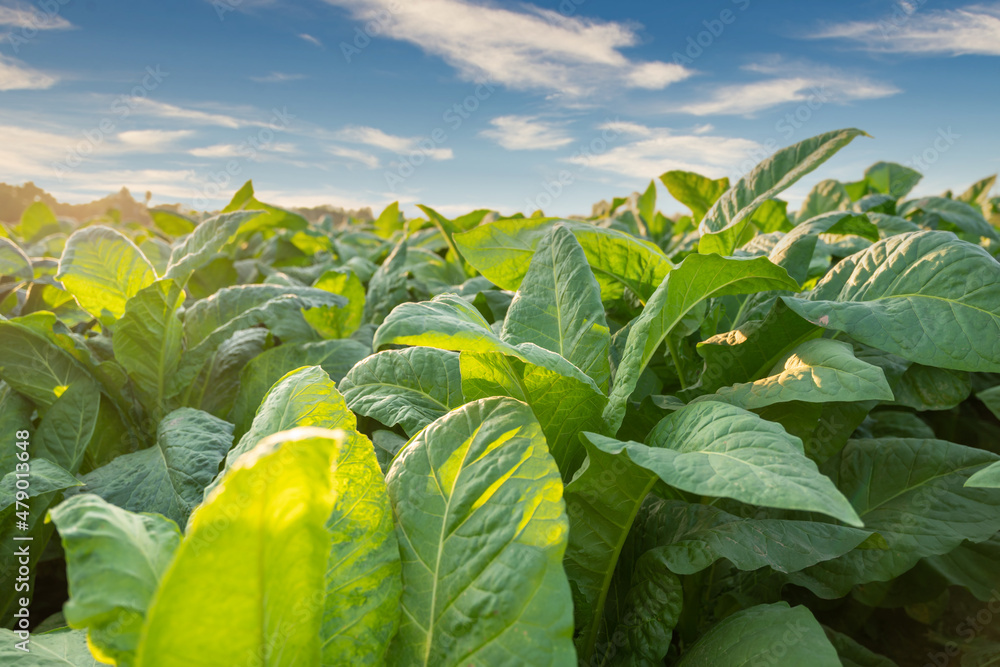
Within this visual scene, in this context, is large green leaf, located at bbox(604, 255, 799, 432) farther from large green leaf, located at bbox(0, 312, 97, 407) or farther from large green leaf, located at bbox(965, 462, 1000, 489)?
large green leaf, located at bbox(0, 312, 97, 407)

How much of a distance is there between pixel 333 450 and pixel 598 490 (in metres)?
0.47

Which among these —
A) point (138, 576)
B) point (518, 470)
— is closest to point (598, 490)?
point (518, 470)

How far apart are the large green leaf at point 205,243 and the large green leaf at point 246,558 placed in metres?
1.16

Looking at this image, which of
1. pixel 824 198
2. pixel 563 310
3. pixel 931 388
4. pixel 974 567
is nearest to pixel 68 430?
pixel 563 310

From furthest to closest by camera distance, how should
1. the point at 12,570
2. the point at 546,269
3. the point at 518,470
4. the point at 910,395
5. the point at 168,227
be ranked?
1. the point at 168,227
2. the point at 910,395
3. the point at 12,570
4. the point at 546,269
5. the point at 518,470

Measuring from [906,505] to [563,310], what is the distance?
2.61 ft

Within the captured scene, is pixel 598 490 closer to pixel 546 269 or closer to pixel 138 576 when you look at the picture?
pixel 546 269

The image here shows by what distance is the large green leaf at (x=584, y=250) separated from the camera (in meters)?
1.32

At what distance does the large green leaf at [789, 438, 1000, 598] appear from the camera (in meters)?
1.13

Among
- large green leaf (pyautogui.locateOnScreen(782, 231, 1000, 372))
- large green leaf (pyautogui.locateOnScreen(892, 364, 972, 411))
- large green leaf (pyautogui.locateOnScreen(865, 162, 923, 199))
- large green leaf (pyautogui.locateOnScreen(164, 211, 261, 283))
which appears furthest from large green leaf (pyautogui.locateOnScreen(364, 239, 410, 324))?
large green leaf (pyautogui.locateOnScreen(865, 162, 923, 199))

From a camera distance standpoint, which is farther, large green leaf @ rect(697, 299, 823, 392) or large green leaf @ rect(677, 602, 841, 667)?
large green leaf @ rect(697, 299, 823, 392)

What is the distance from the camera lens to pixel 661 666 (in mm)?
979

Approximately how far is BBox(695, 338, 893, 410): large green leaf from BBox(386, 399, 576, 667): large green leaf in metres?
0.39

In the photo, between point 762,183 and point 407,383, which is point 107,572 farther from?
point 762,183
